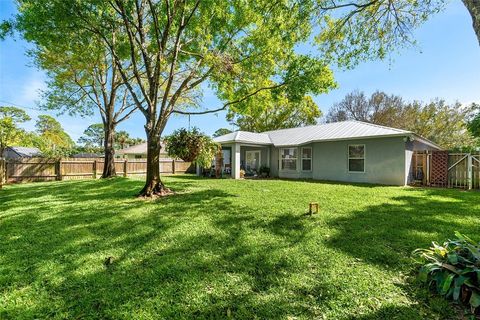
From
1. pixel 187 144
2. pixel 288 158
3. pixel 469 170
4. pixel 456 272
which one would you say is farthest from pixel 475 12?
pixel 288 158

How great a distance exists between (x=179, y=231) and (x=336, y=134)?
1145 cm

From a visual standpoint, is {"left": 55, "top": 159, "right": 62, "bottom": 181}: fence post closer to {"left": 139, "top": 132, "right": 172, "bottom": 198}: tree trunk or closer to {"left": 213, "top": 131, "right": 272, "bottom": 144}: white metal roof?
{"left": 213, "top": 131, "right": 272, "bottom": 144}: white metal roof

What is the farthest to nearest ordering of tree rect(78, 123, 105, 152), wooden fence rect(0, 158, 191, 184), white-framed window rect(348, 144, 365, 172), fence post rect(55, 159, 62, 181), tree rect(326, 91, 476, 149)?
tree rect(78, 123, 105, 152), tree rect(326, 91, 476, 149), fence post rect(55, 159, 62, 181), wooden fence rect(0, 158, 191, 184), white-framed window rect(348, 144, 365, 172)

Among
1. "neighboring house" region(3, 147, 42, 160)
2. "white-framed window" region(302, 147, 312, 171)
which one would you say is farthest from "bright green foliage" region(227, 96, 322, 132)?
"neighboring house" region(3, 147, 42, 160)

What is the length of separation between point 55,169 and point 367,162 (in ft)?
59.2

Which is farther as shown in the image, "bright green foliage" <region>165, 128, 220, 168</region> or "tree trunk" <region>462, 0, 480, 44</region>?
"bright green foliage" <region>165, 128, 220, 168</region>

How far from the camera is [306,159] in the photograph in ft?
49.4

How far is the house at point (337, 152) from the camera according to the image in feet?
36.8

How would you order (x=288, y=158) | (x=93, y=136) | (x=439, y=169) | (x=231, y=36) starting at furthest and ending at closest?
1. (x=93, y=136)
2. (x=288, y=158)
3. (x=439, y=169)
4. (x=231, y=36)

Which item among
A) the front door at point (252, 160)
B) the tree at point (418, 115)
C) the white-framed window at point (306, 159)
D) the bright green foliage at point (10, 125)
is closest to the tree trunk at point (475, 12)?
the white-framed window at point (306, 159)

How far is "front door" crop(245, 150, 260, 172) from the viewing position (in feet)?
57.4

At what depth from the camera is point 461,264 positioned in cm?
274

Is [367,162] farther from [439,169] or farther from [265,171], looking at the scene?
[265,171]

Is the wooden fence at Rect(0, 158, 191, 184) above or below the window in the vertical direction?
below
